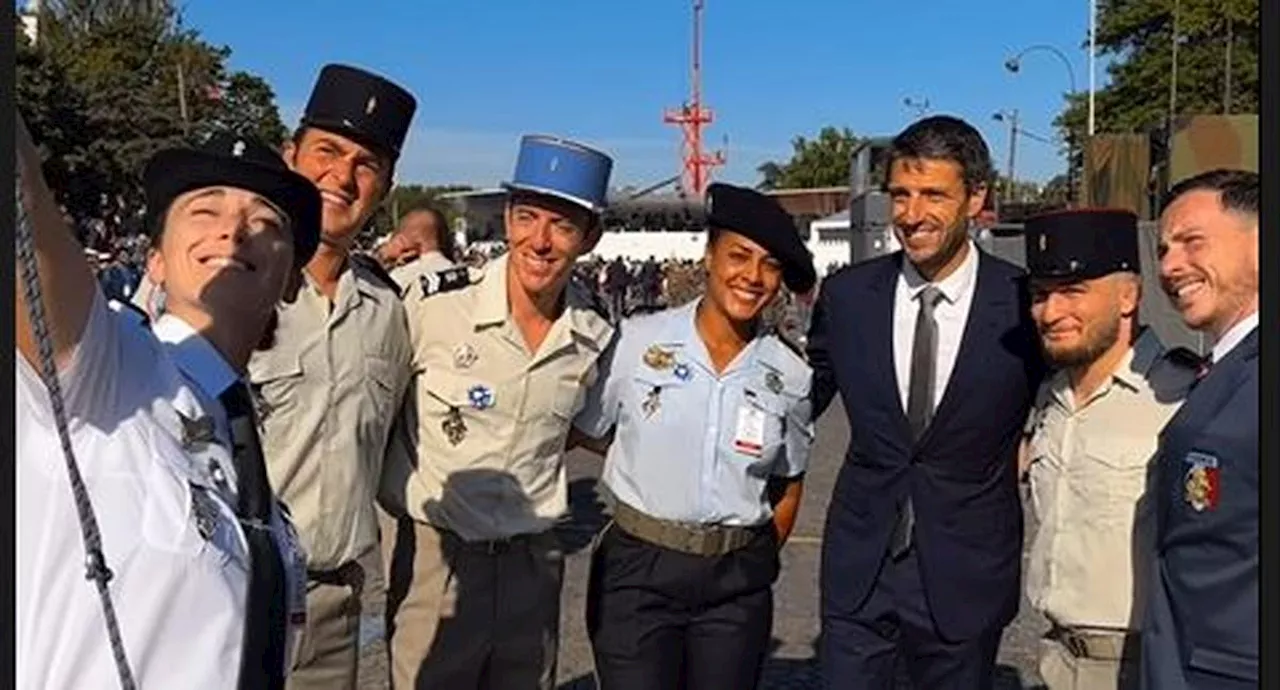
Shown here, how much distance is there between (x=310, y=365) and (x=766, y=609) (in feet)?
4.69

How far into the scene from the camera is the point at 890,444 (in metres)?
4.04

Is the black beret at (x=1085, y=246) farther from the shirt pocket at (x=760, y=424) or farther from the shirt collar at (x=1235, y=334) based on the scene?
the shirt pocket at (x=760, y=424)

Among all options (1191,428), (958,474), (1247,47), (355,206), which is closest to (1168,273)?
(1191,428)

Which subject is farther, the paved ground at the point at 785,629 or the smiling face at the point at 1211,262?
the paved ground at the point at 785,629

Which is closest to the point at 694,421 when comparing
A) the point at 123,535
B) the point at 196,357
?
the point at 196,357

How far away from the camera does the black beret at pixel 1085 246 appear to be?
365 centimetres

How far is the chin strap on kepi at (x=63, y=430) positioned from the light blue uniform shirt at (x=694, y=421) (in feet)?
8.22

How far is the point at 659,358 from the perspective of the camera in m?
4.20

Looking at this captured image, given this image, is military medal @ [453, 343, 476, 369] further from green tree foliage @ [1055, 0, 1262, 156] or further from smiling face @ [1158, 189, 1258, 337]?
green tree foliage @ [1055, 0, 1262, 156]

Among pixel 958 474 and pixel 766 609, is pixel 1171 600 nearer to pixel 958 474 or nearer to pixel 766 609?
pixel 958 474

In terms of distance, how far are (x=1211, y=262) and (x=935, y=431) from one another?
1.10 m

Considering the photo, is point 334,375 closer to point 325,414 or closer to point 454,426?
point 325,414

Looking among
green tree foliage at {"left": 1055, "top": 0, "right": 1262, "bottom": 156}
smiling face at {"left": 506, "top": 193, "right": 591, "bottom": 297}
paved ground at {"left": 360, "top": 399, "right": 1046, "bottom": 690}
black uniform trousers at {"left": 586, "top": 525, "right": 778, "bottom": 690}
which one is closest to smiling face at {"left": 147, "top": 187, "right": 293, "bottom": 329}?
smiling face at {"left": 506, "top": 193, "right": 591, "bottom": 297}

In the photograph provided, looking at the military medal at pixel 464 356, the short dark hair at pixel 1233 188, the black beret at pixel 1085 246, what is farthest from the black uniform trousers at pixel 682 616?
the short dark hair at pixel 1233 188
